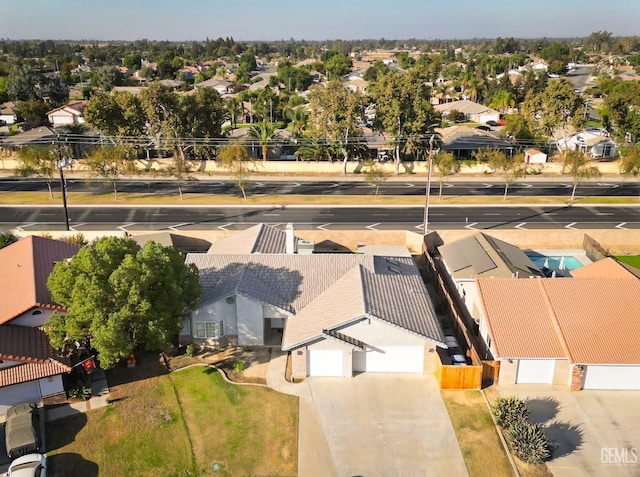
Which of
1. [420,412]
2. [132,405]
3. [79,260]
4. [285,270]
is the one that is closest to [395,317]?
[420,412]

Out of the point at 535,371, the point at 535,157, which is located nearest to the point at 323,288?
the point at 535,371

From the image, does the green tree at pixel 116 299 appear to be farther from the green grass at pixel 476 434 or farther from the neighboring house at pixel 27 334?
the green grass at pixel 476 434

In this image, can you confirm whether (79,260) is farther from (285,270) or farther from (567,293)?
(567,293)

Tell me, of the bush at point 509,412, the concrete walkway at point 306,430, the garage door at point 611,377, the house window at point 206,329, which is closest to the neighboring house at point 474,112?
the garage door at point 611,377

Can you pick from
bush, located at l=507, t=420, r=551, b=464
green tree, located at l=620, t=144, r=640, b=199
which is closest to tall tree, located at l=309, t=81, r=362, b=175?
green tree, located at l=620, t=144, r=640, b=199

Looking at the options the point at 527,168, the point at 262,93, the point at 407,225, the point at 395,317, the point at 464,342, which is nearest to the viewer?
the point at 395,317

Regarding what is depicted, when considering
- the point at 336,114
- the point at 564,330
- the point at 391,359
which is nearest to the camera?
the point at 564,330

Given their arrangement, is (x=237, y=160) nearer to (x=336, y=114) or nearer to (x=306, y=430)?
(x=336, y=114)
